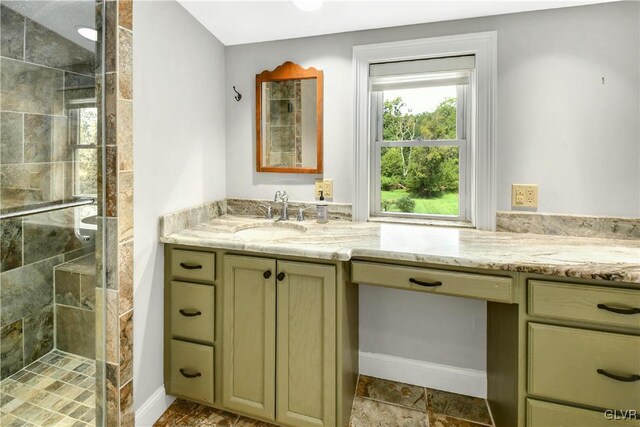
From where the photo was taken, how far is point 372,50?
6.84 feet

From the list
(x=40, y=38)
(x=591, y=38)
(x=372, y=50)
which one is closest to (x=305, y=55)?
(x=372, y=50)

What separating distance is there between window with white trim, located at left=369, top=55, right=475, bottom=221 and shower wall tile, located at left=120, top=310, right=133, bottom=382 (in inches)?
57.6

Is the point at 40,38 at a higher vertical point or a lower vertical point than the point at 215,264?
higher

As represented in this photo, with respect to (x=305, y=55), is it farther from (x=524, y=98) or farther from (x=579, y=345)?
(x=579, y=345)

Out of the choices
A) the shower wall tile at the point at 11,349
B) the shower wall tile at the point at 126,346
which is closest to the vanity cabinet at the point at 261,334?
the shower wall tile at the point at 126,346

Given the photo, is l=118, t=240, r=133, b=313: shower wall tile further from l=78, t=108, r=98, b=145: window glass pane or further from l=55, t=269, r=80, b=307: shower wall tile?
l=78, t=108, r=98, b=145: window glass pane

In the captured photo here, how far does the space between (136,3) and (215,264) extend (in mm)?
1246

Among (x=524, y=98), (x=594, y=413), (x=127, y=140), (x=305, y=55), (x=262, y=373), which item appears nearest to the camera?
(x=594, y=413)

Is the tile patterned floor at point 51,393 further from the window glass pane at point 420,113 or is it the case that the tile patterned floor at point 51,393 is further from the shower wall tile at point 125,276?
the window glass pane at point 420,113

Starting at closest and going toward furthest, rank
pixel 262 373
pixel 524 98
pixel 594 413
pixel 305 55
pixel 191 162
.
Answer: pixel 594 413
pixel 262 373
pixel 524 98
pixel 191 162
pixel 305 55

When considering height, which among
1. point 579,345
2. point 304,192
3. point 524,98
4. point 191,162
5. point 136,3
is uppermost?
point 136,3

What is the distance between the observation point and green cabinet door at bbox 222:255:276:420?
1.66 m

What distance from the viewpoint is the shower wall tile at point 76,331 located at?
148 cm

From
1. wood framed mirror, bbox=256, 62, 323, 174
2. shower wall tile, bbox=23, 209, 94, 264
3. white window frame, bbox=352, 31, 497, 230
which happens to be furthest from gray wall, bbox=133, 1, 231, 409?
white window frame, bbox=352, 31, 497, 230
